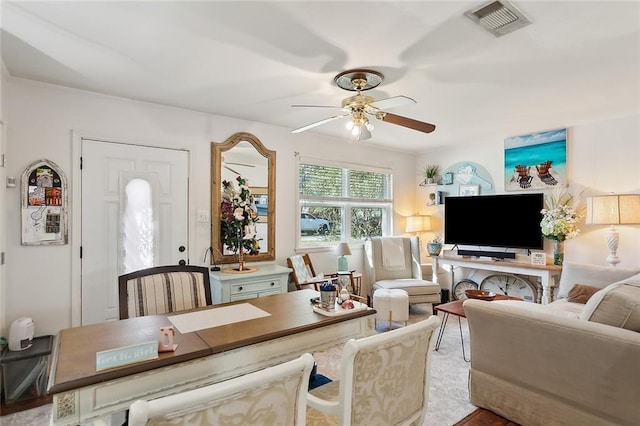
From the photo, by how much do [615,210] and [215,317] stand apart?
404 centimetres

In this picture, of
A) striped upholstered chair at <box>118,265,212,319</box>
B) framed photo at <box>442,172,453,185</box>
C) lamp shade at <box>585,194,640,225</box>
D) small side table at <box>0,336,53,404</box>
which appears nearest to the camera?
striped upholstered chair at <box>118,265,212,319</box>

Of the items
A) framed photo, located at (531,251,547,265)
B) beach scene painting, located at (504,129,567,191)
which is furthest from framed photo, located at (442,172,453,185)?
framed photo, located at (531,251,547,265)

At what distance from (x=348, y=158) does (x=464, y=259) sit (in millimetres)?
2215

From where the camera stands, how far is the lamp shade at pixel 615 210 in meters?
3.40

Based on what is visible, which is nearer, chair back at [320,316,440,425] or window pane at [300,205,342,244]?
chair back at [320,316,440,425]

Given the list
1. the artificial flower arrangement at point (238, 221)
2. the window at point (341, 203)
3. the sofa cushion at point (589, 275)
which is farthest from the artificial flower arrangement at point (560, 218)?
the artificial flower arrangement at point (238, 221)

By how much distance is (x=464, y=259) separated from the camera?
473 centimetres

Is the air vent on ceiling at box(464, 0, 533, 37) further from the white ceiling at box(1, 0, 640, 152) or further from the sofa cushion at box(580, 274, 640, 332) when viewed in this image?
the sofa cushion at box(580, 274, 640, 332)

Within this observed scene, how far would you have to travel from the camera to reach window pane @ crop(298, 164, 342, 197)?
454 cm

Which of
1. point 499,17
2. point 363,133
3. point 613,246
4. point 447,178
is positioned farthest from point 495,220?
point 499,17

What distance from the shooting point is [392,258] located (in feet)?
16.1

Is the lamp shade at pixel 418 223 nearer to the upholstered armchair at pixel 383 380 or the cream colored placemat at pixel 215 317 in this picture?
the cream colored placemat at pixel 215 317

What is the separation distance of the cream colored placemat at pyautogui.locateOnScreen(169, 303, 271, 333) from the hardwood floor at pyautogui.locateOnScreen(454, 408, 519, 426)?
1.53m

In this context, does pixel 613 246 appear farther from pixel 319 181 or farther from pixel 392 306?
pixel 319 181
